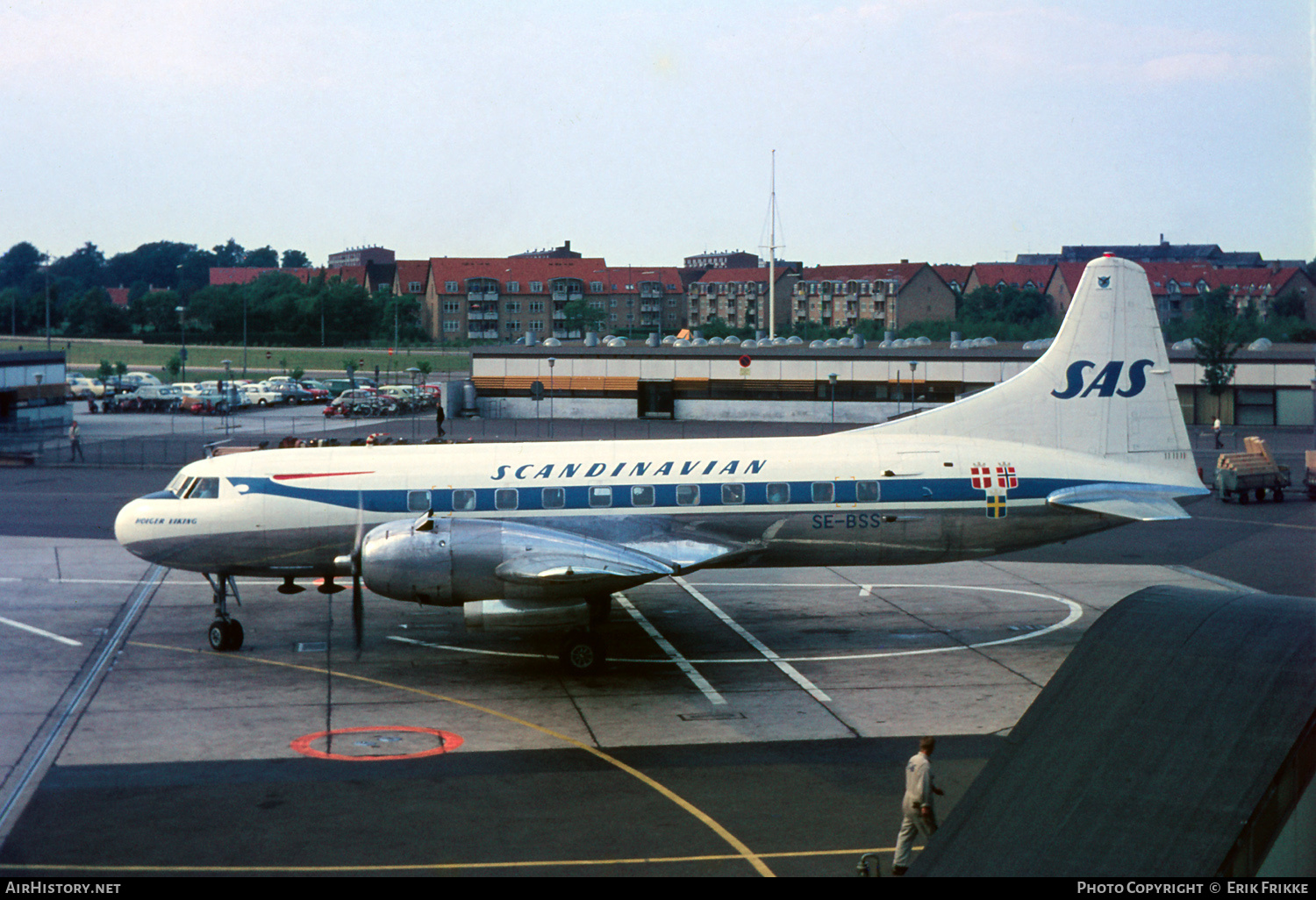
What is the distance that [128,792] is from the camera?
17.7 m

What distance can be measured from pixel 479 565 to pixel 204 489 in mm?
7953

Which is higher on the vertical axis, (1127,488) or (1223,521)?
(1127,488)

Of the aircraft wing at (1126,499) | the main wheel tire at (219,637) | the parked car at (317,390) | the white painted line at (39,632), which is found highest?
the parked car at (317,390)

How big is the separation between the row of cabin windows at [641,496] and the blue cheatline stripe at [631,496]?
3cm

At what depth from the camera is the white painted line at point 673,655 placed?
22984mm

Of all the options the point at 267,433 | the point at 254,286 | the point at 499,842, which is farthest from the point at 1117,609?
the point at 254,286

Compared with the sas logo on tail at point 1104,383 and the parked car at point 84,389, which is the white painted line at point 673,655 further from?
the parked car at point 84,389

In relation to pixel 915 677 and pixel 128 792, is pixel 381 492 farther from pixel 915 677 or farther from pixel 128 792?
pixel 915 677

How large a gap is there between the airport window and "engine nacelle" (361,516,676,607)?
18.7ft

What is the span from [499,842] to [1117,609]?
867 centimetres

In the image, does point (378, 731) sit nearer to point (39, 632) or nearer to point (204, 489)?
point (204, 489)

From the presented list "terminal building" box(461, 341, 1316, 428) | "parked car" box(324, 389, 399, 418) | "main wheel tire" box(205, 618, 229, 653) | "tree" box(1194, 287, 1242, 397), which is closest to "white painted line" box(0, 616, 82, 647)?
"main wheel tire" box(205, 618, 229, 653)

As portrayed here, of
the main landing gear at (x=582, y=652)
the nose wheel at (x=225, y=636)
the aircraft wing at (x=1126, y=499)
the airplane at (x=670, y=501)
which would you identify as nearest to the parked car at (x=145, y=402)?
the airplane at (x=670, y=501)

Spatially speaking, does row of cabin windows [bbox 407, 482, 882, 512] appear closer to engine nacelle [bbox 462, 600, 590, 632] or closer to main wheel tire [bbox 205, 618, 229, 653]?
engine nacelle [bbox 462, 600, 590, 632]
